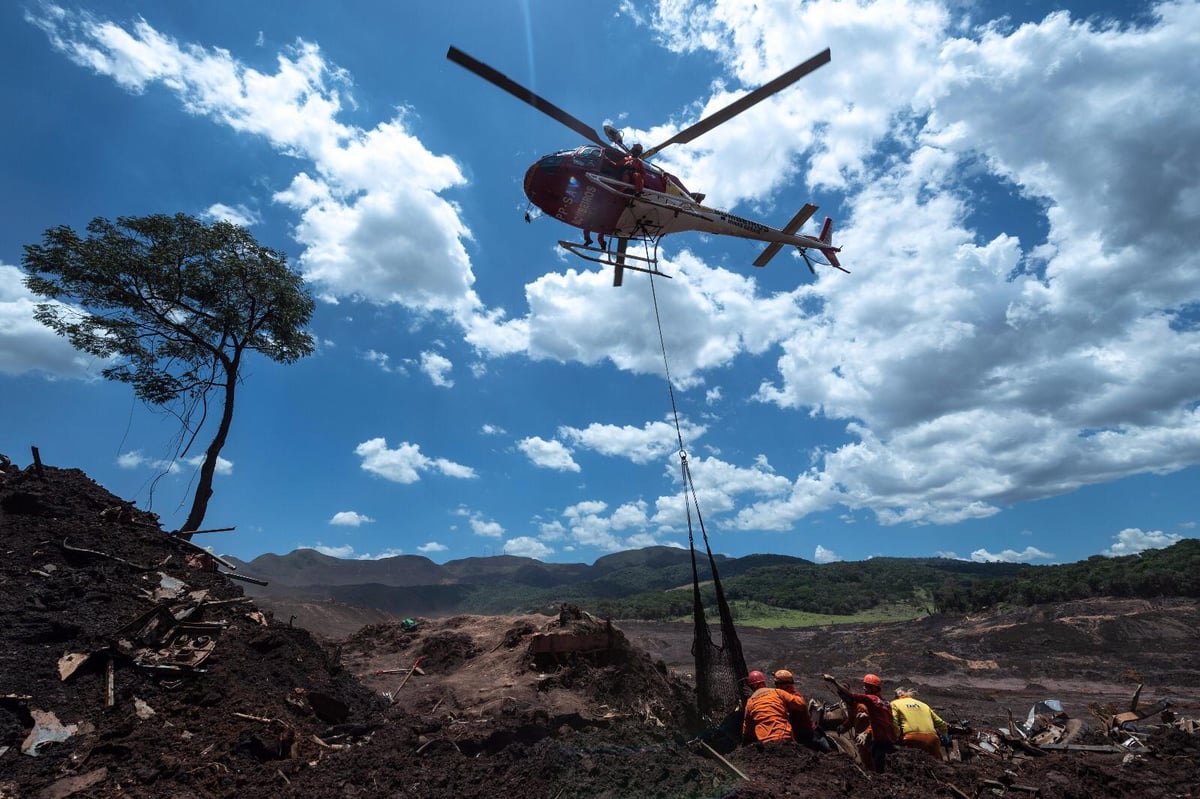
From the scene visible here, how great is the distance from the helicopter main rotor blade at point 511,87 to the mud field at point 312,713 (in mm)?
10906

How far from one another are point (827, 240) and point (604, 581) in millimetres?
104111

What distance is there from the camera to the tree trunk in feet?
51.8

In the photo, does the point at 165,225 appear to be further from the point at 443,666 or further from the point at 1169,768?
the point at 1169,768

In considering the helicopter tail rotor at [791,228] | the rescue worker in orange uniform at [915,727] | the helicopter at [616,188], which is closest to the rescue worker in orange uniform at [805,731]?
the rescue worker in orange uniform at [915,727]

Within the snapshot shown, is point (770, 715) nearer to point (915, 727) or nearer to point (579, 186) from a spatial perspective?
point (915, 727)

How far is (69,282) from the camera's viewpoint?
15.5m

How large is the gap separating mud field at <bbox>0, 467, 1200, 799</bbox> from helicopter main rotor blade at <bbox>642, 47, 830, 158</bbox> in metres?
11.4

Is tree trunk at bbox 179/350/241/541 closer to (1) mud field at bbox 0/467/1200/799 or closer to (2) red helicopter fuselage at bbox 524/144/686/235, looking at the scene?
(1) mud field at bbox 0/467/1200/799

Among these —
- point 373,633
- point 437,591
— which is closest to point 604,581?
point 437,591

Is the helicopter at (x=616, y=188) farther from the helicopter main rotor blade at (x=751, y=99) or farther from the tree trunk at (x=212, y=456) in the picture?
the tree trunk at (x=212, y=456)

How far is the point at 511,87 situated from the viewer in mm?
10805

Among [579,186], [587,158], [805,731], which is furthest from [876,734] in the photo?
[587,158]

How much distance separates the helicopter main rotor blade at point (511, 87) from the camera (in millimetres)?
10398

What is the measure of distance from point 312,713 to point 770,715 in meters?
7.35
